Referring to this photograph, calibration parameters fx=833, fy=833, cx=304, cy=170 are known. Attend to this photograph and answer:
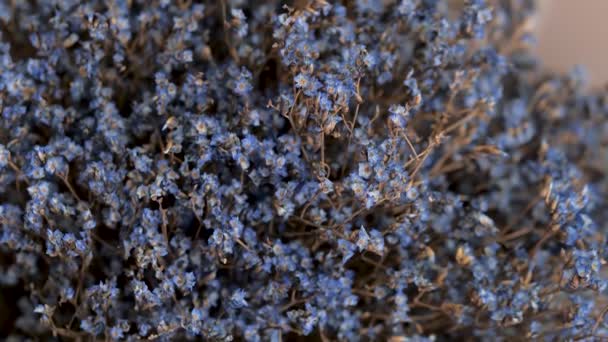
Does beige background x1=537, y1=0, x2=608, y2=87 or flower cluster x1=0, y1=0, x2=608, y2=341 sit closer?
flower cluster x1=0, y1=0, x2=608, y2=341

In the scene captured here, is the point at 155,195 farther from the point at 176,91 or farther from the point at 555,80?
the point at 555,80

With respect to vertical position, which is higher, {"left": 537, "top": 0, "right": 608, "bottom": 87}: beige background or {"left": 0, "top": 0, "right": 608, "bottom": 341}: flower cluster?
{"left": 537, "top": 0, "right": 608, "bottom": 87}: beige background

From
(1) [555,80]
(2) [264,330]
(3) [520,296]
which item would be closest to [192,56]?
(2) [264,330]

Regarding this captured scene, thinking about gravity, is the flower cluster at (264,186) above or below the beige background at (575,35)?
below

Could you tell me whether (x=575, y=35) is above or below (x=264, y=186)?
above
